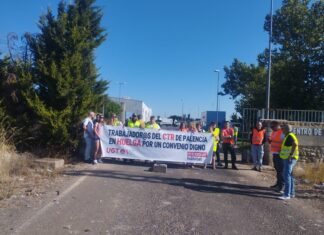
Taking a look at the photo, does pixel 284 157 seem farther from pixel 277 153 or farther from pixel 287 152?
pixel 277 153

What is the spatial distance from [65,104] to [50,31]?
8.88 ft

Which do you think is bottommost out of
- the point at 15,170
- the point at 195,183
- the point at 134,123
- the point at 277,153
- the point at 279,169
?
the point at 195,183

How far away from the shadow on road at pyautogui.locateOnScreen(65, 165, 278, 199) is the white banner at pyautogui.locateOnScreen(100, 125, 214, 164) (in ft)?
7.04

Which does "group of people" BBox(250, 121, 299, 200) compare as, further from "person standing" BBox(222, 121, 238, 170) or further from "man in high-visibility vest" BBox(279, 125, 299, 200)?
"person standing" BBox(222, 121, 238, 170)

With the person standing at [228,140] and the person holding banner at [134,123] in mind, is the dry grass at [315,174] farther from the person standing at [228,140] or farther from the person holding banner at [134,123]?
the person holding banner at [134,123]

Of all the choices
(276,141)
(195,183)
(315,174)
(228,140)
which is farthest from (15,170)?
(315,174)

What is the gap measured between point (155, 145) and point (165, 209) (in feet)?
21.5

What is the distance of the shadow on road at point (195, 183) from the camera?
396 inches

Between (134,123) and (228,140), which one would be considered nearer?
(228,140)

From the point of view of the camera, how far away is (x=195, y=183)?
429 inches

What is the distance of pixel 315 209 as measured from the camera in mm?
8773

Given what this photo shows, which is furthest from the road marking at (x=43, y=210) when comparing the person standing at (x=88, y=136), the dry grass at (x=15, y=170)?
the person standing at (x=88, y=136)

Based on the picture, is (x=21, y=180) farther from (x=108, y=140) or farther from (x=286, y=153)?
(x=286, y=153)

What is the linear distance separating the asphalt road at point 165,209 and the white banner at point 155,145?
2.51 metres
